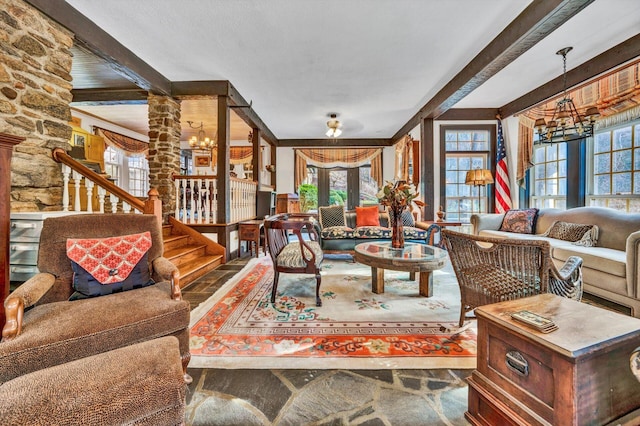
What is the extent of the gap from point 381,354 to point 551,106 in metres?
5.52

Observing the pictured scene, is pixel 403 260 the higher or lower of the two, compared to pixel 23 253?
lower

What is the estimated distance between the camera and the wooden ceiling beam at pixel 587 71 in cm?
312

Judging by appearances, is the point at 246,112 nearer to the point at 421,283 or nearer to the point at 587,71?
the point at 421,283

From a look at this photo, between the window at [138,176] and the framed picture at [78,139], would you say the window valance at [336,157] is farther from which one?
the framed picture at [78,139]

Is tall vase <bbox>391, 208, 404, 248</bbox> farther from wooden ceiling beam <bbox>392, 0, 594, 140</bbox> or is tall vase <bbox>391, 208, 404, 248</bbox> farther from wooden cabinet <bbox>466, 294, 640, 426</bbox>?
wooden ceiling beam <bbox>392, 0, 594, 140</bbox>

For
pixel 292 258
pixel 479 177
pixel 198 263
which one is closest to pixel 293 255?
pixel 292 258

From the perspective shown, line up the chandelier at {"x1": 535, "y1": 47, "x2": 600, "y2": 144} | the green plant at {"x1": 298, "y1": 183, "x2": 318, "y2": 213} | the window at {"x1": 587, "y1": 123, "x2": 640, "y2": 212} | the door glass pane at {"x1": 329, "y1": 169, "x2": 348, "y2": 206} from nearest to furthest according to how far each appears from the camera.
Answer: the chandelier at {"x1": 535, "y1": 47, "x2": 600, "y2": 144}
the window at {"x1": 587, "y1": 123, "x2": 640, "y2": 212}
the green plant at {"x1": 298, "y1": 183, "x2": 318, "y2": 213}
the door glass pane at {"x1": 329, "y1": 169, "x2": 348, "y2": 206}

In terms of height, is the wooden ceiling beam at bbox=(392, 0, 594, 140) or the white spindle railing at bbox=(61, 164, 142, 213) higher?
the wooden ceiling beam at bbox=(392, 0, 594, 140)

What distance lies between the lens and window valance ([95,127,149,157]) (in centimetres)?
625

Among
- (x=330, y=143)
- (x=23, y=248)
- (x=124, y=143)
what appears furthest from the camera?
(x=330, y=143)

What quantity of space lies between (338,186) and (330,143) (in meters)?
1.33

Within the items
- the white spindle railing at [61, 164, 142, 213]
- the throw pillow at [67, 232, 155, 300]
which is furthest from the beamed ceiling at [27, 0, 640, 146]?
the throw pillow at [67, 232, 155, 300]

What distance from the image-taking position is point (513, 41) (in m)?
2.75

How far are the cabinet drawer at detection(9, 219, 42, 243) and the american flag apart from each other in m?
6.58
